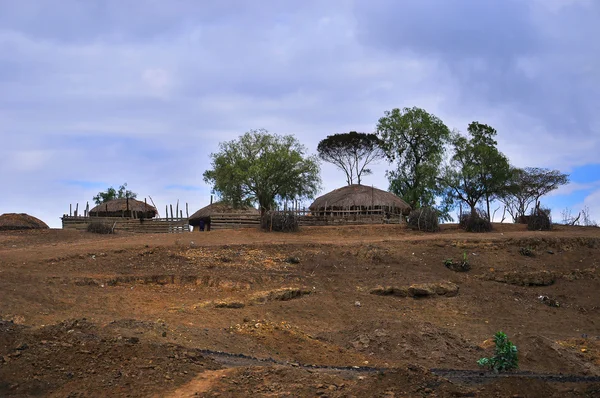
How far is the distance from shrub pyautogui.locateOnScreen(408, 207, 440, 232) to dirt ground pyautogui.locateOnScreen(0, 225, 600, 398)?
981 mm

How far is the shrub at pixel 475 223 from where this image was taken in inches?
977

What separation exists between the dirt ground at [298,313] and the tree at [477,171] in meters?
8.36

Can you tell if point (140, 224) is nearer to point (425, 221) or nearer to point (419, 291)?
point (425, 221)

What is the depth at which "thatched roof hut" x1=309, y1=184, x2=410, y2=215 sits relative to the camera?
3316 cm

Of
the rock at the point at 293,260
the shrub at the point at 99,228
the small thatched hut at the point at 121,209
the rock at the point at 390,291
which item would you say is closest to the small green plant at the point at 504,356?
the rock at the point at 390,291

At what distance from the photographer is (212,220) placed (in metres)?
30.9

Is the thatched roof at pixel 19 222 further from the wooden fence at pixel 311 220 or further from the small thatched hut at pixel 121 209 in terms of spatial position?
the small thatched hut at pixel 121 209

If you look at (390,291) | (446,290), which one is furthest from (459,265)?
(390,291)

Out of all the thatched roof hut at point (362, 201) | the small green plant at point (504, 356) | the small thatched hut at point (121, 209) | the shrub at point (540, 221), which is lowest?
the small green plant at point (504, 356)

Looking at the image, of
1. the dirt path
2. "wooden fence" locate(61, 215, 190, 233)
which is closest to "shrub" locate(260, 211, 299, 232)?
"wooden fence" locate(61, 215, 190, 233)

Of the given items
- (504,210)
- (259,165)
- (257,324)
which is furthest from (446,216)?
(257,324)

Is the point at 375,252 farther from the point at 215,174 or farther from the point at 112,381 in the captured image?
the point at 215,174

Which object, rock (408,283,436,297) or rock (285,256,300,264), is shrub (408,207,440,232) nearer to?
rock (285,256,300,264)

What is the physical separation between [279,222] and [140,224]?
9778 millimetres
